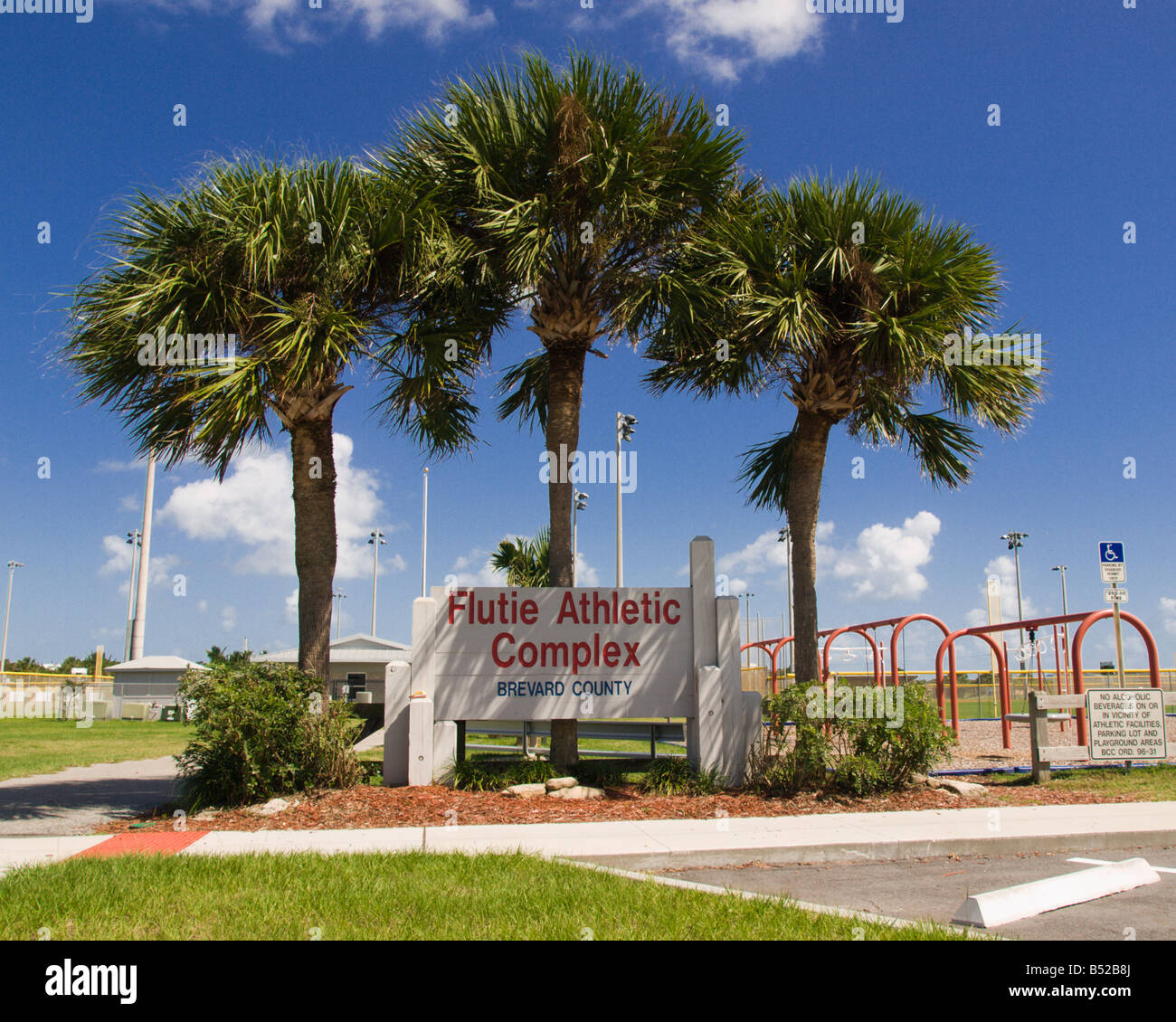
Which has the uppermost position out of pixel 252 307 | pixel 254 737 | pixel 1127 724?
pixel 252 307

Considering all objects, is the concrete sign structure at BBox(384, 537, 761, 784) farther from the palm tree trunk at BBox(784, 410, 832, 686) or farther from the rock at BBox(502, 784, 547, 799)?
the palm tree trunk at BBox(784, 410, 832, 686)

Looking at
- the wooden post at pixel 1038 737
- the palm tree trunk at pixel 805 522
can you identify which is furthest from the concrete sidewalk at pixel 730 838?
the palm tree trunk at pixel 805 522

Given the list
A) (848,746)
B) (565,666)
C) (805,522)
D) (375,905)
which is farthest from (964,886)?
(805,522)

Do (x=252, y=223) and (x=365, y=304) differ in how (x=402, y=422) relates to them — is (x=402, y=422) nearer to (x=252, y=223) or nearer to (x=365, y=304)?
(x=365, y=304)

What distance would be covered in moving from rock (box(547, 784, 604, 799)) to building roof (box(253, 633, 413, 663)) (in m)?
18.3

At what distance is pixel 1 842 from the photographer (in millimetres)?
7586

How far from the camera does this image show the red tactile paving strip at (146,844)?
272 inches

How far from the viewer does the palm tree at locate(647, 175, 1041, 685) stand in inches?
416

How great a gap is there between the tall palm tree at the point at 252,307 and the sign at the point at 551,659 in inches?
61.7

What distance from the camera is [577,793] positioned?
975 cm

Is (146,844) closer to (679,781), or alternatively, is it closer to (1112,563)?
(679,781)

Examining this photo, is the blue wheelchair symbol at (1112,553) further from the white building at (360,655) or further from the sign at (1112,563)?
the white building at (360,655)

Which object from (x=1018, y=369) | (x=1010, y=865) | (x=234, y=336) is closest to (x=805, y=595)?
(x=1018, y=369)

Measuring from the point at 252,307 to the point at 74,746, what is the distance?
47.3 ft
